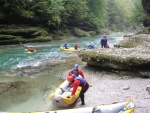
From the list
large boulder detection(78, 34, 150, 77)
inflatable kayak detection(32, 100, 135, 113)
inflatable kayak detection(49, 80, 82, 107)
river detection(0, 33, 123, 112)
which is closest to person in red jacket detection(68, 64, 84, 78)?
inflatable kayak detection(49, 80, 82, 107)

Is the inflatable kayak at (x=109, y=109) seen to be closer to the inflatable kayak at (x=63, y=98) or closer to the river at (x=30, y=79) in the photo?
the inflatable kayak at (x=63, y=98)

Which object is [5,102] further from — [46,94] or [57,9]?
[57,9]

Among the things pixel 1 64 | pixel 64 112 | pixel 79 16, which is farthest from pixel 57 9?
pixel 64 112

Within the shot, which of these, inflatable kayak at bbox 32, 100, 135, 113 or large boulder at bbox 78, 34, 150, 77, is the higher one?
large boulder at bbox 78, 34, 150, 77

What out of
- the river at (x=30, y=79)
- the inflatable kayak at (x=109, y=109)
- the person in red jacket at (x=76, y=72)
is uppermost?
the person in red jacket at (x=76, y=72)

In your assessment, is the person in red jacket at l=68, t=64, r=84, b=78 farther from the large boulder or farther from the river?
the large boulder

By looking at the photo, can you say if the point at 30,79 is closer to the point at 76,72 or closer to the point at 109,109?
the point at 76,72

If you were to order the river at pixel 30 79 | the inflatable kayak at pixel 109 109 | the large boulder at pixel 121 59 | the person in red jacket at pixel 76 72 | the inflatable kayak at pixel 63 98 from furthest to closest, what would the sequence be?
the large boulder at pixel 121 59 → the person in red jacket at pixel 76 72 → the river at pixel 30 79 → the inflatable kayak at pixel 63 98 → the inflatable kayak at pixel 109 109

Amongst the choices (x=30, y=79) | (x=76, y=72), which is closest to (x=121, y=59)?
(x=76, y=72)

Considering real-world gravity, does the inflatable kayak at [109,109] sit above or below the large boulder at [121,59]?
below

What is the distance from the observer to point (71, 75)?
12391mm

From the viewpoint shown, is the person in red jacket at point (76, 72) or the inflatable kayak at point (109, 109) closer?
the inflatable kayak at point (109, 109)

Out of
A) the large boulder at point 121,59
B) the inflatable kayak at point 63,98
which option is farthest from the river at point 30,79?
the large boulder at point 121,59

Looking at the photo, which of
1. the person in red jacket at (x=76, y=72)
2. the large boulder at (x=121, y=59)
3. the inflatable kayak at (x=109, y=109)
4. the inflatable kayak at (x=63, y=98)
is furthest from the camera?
the large boulder at (x=121, y=59)
